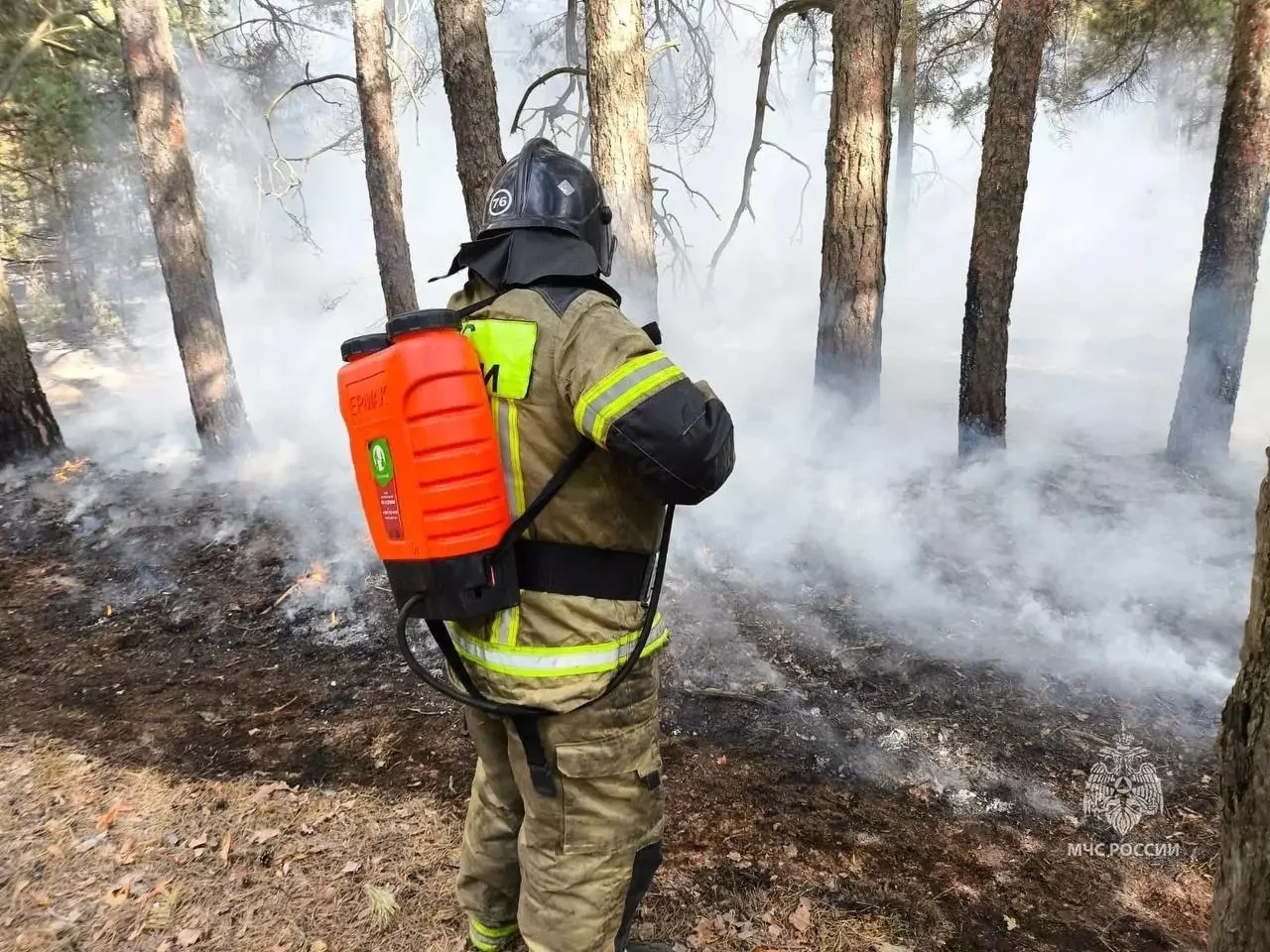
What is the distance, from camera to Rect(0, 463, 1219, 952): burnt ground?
2605mm

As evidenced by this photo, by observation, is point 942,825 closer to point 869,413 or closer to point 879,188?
point 869,413

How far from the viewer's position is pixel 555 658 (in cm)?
190

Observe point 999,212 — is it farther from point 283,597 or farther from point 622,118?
point 283,597

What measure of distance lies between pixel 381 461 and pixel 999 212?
631cm

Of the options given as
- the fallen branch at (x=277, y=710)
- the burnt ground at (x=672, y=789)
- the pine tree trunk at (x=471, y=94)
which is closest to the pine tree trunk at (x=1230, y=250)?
the burnt ground at (x=672, y=789)

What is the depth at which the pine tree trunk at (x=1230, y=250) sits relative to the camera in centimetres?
605

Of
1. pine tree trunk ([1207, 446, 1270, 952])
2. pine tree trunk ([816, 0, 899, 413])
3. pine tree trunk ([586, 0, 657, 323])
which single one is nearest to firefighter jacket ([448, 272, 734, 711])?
pine tree trunk ([1207, 446, 1270, 952])

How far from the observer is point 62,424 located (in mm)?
9641

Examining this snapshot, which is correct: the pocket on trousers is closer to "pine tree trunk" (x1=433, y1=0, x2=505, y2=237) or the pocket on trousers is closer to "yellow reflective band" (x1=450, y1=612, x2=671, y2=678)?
"yellow reflective band" (x1=450, y1=612, x2=671, y2=678)

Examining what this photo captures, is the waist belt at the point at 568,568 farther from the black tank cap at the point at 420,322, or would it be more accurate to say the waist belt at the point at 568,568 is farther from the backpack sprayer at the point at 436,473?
the black tank cap at the point at 420,322

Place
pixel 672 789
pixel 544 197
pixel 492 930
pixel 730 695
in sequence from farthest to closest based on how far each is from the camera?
pixel 730 695 < pixel 672 789 < pixel 492 930 < pixel 544 197

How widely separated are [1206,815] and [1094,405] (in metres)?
7.83

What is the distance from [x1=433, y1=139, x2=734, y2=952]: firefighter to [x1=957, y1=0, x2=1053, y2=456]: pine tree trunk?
5.38 m

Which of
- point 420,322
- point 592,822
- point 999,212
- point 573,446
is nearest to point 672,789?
point 592,822
